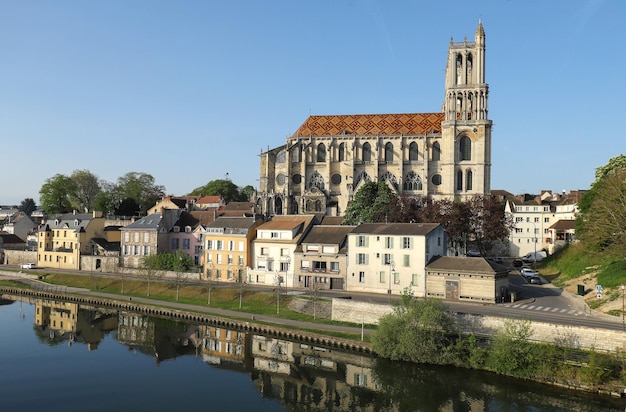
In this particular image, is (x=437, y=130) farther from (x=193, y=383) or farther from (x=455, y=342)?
(x=193, y=383)

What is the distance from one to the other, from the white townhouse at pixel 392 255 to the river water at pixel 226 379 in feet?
45.5

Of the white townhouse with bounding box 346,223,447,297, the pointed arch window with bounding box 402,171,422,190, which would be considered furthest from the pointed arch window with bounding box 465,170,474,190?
the white townhouse with bounding box 346,223,447,297

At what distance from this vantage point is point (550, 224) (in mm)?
87062

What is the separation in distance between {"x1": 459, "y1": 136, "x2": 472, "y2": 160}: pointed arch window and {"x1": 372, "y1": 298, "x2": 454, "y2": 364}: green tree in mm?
60097

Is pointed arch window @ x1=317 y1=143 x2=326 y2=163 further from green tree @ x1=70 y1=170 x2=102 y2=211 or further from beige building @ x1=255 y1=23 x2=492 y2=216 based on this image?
green tree @ x1=70 y1=170 x2=102 y2=211

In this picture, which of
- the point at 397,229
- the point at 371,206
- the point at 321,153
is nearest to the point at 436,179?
the point at 321,153

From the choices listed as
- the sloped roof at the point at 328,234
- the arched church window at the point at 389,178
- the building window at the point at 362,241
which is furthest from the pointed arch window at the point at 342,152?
the building window at the point at 362,241

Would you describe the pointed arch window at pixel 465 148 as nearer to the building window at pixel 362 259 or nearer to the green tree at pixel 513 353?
the building window at pixel 362 259

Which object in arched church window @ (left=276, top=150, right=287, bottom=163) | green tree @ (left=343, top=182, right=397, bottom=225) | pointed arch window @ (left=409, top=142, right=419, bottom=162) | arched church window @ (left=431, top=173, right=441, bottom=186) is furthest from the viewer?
arched church window @ (left=276, top=150, right=287, bottom=163)

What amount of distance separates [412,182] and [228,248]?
45.3m

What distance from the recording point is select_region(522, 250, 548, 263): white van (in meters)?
81.0

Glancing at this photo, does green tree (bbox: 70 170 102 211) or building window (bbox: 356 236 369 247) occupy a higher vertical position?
green tree (bbox: 70 170 102 211)

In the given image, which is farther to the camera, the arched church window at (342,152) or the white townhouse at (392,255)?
the arched church window at (342,152)

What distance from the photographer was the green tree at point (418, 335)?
35719 mm
